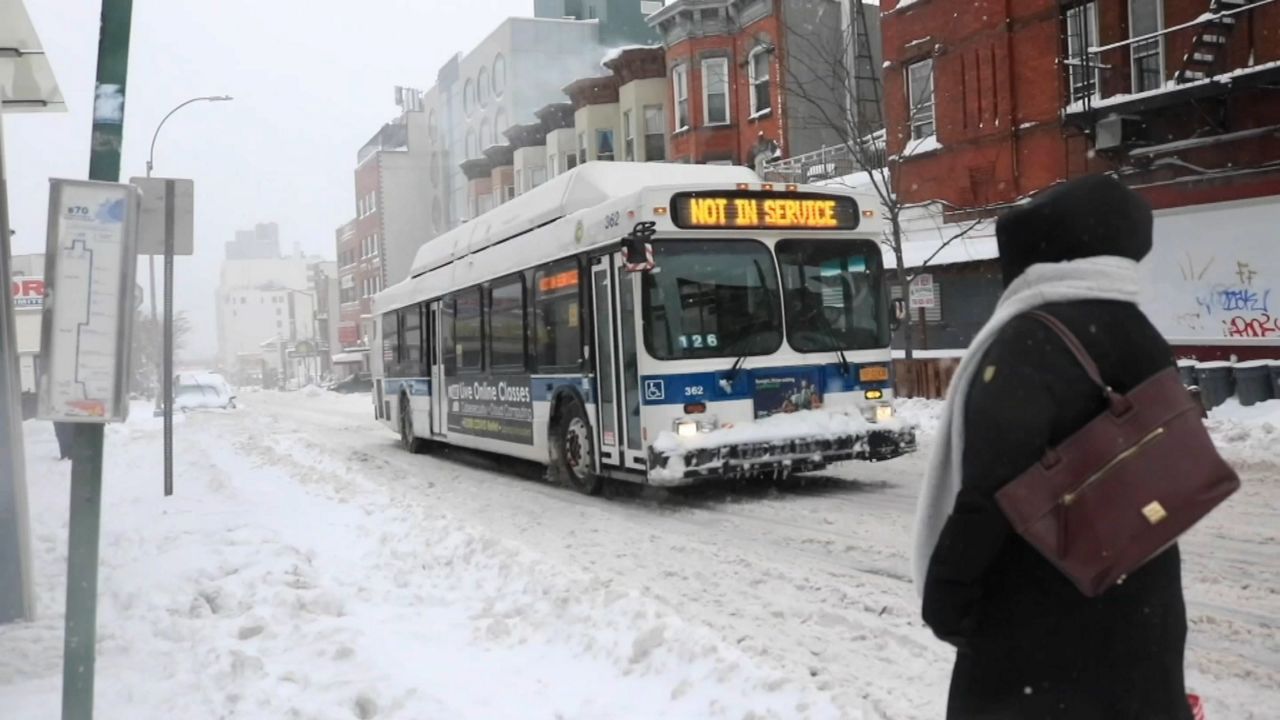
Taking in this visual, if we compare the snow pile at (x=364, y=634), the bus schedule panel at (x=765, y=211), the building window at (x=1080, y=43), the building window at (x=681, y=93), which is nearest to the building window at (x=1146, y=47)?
the building window at (x=1080, y=43)

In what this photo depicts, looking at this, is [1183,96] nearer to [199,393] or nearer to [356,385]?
[199,393]

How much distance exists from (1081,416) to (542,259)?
387 inches

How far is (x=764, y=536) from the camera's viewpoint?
27.9ft

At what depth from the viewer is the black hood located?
2365 mm

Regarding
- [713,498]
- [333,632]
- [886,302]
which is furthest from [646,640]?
[886,302]

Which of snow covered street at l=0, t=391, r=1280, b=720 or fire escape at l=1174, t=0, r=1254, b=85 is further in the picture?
fire escape at l=1174, t=0, r=1254, b=85

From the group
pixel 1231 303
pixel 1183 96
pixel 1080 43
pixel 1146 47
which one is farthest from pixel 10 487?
pixel 1146 47

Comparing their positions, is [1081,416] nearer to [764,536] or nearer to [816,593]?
[816,593]

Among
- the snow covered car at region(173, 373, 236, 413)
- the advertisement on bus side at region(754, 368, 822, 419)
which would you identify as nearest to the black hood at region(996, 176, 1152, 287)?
the advertisement on bus side at region(754, 368, 822, 419)

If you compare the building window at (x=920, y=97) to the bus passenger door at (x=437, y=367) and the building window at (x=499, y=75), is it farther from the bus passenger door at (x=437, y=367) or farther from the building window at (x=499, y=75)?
the building window at (x=499, y=75)

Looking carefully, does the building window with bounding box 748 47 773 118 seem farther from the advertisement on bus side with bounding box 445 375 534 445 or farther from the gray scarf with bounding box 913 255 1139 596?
the gray scarf with bounding box 913 255 1139 596

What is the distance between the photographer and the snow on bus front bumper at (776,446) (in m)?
9.56

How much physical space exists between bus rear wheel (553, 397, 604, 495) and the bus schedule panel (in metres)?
2.43

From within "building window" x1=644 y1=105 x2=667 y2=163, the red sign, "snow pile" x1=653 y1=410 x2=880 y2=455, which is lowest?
"snow pile" x1=653 y1=410 x2=880 y2=455
